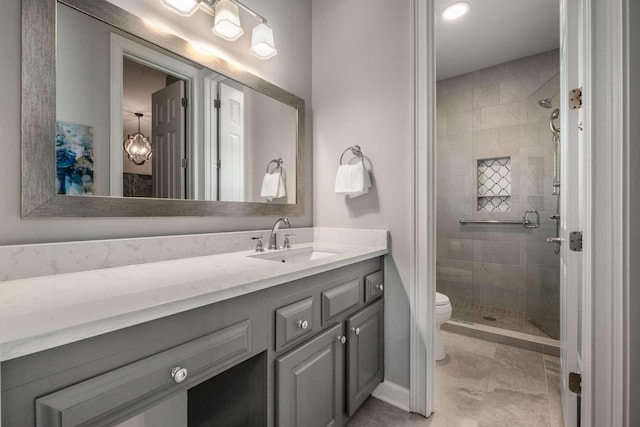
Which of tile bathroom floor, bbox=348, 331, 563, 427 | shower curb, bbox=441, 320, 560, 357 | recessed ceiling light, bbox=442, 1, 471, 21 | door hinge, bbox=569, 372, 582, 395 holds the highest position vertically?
recessed ceiling light, bbox=442, 1, 471, 21

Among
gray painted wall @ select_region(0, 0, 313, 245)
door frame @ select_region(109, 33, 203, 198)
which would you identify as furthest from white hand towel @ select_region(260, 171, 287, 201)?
door frame @ select_region(109, 33, 203, 198)

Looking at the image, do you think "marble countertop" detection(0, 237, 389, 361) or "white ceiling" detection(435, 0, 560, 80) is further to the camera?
"white ceiling" detection(435, 0, 560, 80)

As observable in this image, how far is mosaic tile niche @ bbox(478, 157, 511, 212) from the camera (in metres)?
3.00

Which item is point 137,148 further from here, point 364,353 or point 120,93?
point 364,353

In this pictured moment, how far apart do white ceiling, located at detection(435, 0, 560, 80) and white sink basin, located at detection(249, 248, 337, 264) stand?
1.99 metres

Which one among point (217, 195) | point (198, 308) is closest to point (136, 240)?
point (217, 195)

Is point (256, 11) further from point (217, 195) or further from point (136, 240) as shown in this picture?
point (136, 240)

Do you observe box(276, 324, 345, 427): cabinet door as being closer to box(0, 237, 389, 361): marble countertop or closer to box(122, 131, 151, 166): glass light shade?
box(0, 237, 389, 361): marble countertop

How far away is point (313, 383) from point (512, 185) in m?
2.79

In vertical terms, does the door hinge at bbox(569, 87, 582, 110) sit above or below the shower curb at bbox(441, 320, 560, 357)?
above

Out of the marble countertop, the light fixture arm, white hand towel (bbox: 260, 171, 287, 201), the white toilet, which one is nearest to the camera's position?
the marble countertop

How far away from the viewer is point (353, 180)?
1.73 meters

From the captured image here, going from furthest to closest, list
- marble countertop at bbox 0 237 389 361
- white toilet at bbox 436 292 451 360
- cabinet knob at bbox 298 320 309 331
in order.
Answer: white toilet at bbox 436 292 451 360, cabinet knob at bbox 298 320 309 331, marble countertop at bbox 0 237 389 361

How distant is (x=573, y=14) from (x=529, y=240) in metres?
2.05
